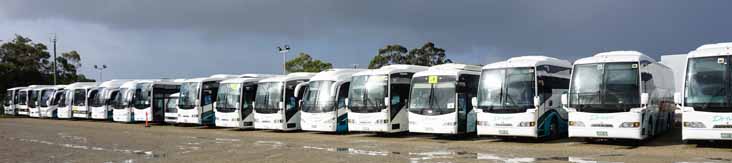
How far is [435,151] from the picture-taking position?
50.9ft

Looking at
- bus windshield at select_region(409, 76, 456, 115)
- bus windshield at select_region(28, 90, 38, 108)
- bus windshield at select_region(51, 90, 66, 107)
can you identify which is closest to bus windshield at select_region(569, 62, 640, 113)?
bus windshield at select_region(409, 76, 456, 115)

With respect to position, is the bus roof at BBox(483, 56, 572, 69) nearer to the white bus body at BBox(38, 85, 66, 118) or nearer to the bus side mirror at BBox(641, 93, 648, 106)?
the bus side mirror at BBox(641, 93, 648, 106)

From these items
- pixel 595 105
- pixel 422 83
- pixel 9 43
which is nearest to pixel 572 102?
pixel 595 105

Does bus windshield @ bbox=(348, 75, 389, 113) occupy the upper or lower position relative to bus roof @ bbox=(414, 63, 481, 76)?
lower

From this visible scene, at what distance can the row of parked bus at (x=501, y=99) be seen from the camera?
14750mm

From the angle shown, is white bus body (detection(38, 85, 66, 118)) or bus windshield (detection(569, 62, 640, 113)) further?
white bus body (detection(38, 85, 66, 118))

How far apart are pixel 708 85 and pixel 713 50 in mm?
903

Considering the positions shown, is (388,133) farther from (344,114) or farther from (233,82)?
(233,82)

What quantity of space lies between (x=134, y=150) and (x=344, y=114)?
7.72 meters

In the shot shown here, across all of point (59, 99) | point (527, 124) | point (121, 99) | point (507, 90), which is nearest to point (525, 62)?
point (507, 90)

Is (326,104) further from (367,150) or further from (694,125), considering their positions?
(694,125)

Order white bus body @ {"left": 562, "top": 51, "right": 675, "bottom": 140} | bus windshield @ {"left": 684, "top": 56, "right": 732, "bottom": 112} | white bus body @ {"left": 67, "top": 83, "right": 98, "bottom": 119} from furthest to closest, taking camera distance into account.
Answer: white bus body @ {"left": 67, "top": 83, "right": 98, "bottom": 119} → white bus body @ {"left": 562, "top": 51, "right": 675, "bottom": 140} → bus windshield @ {"left": 684, "top": 56, "right": 732, "bottom": 112}

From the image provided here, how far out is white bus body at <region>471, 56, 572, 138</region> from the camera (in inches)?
676

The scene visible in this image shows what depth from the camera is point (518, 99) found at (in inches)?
683
